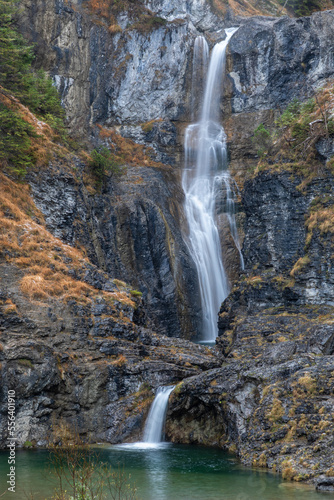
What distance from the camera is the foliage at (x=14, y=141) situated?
26.4 metres

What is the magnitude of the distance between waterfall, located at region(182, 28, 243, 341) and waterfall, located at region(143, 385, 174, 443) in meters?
14.8

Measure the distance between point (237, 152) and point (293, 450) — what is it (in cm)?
3390

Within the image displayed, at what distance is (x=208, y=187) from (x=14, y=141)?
19969 mm

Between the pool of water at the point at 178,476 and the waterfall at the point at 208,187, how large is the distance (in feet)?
58.3

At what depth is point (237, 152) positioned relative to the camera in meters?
44.3

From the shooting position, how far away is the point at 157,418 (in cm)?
1970

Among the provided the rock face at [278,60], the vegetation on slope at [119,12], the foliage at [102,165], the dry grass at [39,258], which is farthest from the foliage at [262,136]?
the vegetation on slope at [119,12]

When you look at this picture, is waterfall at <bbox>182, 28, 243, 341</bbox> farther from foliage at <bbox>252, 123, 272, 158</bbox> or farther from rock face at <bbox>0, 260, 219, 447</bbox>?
rock face at <bbox>0, 260, 219, 447</bbox>

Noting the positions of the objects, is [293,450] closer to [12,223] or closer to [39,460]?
[39,460]

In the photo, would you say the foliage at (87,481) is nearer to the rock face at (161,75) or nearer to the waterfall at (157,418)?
the waterfall at (157,418)

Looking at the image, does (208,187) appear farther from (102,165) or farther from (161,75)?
(161,75)

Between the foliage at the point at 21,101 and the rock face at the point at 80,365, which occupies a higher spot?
the foliage at the point at 21,101

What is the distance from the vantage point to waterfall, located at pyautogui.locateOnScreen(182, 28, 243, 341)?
36406mm

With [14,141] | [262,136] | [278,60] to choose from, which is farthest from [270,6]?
[14,141]
